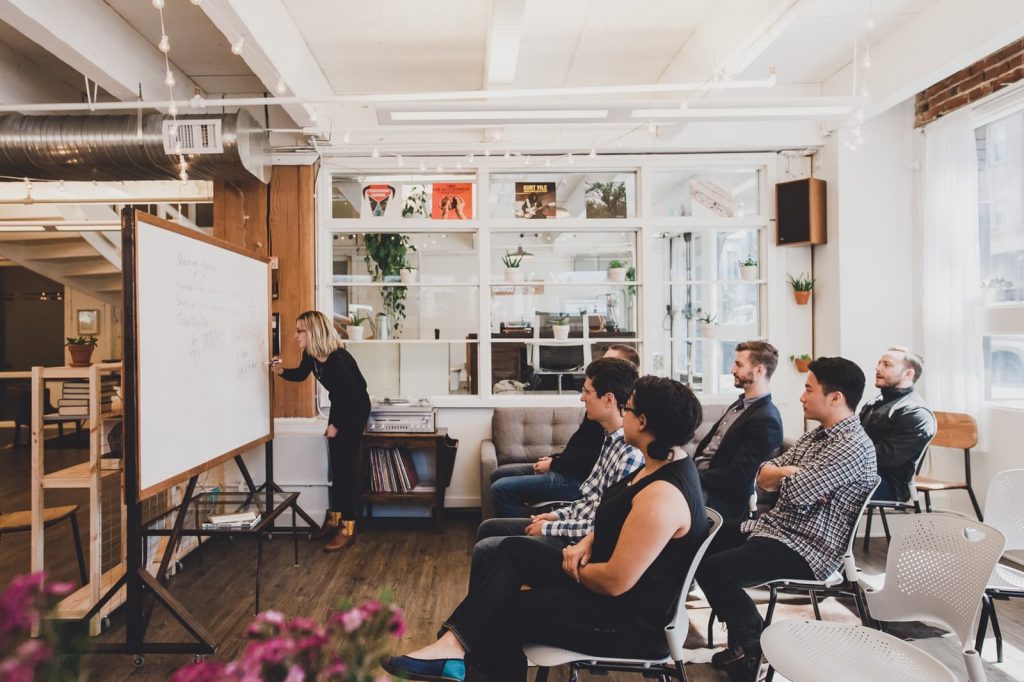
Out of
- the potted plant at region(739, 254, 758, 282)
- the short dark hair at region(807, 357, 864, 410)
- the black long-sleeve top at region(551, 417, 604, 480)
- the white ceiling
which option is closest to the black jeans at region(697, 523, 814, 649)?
the short dark hair at region(807, 357, 864, 410)

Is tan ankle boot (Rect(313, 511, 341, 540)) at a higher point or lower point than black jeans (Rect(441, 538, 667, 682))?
lower

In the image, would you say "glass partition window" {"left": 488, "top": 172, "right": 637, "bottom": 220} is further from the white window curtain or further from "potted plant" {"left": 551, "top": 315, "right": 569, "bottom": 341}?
the white window curtain

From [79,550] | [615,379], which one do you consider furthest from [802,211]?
[79,550]

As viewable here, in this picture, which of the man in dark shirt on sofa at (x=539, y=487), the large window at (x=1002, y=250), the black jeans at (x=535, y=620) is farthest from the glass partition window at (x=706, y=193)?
the black jeans at (x=535, y=620)

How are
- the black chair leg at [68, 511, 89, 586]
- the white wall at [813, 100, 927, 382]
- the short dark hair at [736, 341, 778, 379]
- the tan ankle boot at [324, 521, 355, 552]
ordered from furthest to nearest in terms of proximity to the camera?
the white wall at [813, 100, 927, 382], the tan ankle boot at [324, 521, 355, 552], the black chair leg at [68, 511, 89, 586], the short dark hair at [736, 341, 778, 379]

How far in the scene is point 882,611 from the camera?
1956 millimetres

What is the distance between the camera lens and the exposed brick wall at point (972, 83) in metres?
3.64

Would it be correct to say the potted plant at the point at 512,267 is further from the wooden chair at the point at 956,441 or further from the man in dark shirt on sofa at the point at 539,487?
the wooden chair at the point at 956,441

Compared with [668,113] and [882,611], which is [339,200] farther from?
Result: [882,611]

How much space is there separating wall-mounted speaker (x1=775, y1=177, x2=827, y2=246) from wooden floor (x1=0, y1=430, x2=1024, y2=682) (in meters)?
2.31

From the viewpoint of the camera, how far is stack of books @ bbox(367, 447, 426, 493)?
4.37 metres

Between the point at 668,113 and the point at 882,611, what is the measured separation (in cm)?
266

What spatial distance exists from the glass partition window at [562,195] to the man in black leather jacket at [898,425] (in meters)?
2.27

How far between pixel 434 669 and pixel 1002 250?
14.4 ft
